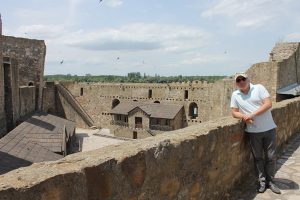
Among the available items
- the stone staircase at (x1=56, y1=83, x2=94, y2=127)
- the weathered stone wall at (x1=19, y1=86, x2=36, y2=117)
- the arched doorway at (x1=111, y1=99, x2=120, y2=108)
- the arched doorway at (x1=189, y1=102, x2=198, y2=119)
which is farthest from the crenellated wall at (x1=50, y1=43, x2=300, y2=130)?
the weathered stone wall at (x1=19, y1=86, x2=36, y2=117)

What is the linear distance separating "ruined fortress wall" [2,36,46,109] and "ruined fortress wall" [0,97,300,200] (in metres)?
23.3

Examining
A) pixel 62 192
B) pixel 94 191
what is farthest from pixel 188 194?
pixel 62 192

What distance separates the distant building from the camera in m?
33.3

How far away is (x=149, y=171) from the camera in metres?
2.73

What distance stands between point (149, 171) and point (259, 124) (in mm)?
2099

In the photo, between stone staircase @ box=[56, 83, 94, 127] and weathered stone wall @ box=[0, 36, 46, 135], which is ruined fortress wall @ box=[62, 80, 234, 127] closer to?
Result: stone staircase @ box=[56, 83, 94, 127]

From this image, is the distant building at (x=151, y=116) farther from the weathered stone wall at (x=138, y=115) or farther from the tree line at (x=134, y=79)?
the tree line at (x=134, y=79)

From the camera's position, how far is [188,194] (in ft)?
10.8

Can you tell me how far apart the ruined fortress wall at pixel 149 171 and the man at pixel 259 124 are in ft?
0.57

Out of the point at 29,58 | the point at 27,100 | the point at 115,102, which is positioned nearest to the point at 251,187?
the point at 27,100

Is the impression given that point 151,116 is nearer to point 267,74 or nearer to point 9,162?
point 267,74

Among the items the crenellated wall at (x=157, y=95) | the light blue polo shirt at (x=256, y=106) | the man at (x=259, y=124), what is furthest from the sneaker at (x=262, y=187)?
the crenellated wall at (x=157, y=95)

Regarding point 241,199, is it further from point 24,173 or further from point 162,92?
point 162,92

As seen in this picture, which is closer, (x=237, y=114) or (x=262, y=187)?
(x=262, y=187)
